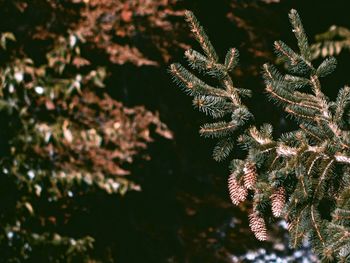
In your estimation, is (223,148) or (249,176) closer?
(249,176)

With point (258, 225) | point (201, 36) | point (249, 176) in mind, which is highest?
point (201, 36)

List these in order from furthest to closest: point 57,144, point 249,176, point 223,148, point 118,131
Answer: point 118,131, point 57,144, point 223,148, point 249,176

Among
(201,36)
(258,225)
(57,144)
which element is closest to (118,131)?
(57,144)

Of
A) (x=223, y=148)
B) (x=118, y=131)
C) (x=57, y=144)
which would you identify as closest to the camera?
(x=223, y=148)

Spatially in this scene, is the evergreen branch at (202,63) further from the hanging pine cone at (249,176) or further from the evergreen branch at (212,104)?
the hanging pine cone at (249,176)

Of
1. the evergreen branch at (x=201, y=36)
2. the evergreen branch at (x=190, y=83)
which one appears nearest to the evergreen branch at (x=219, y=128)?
the evergreen branch at (x=190, y=83)

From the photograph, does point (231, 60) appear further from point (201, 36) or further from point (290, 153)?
point (290, 153)

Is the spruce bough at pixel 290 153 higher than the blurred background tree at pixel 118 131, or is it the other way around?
the spruce bough at pixel 290 153
